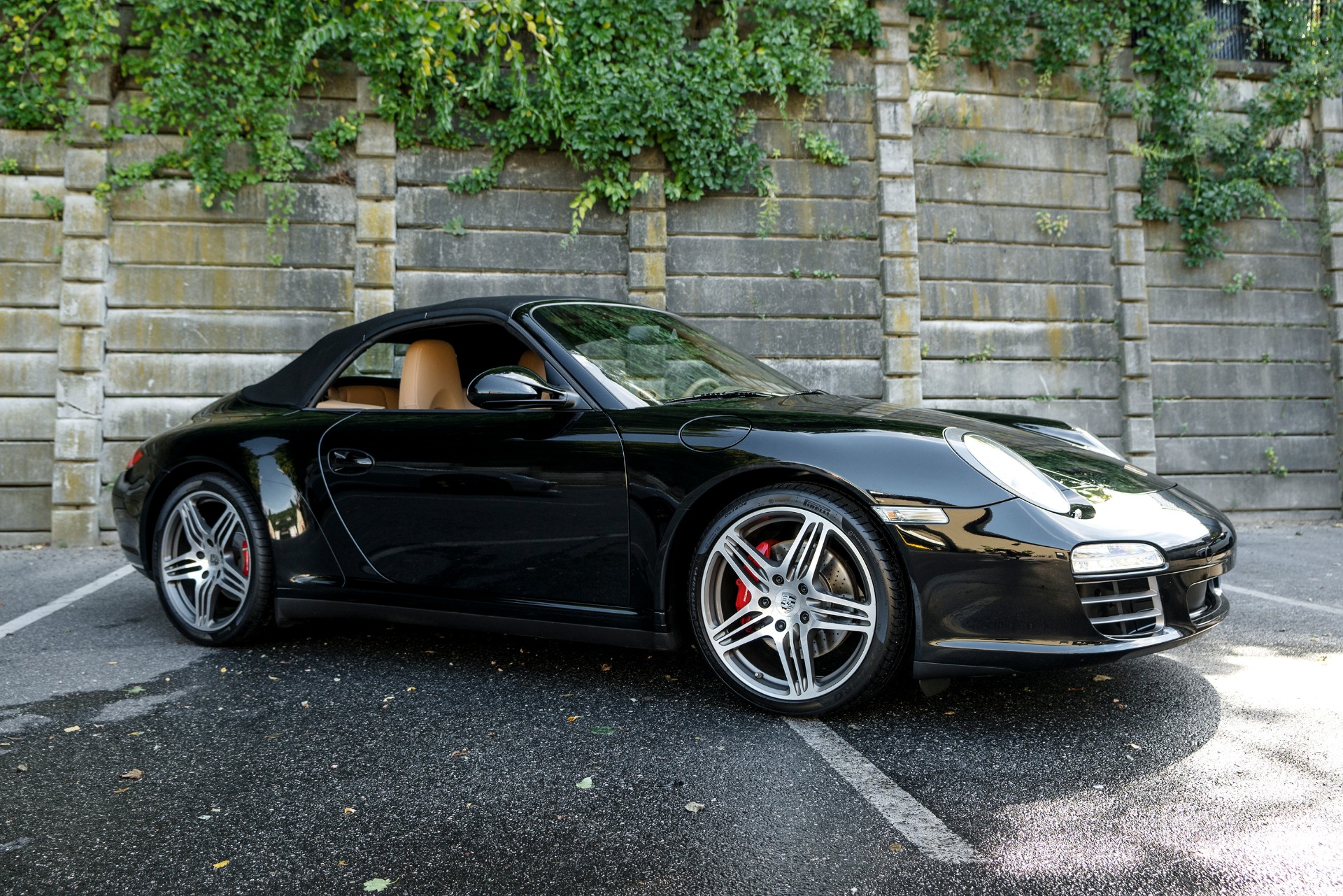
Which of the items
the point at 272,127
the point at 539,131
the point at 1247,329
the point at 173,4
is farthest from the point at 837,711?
the point at 1247,329

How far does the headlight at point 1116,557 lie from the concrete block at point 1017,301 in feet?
20.5

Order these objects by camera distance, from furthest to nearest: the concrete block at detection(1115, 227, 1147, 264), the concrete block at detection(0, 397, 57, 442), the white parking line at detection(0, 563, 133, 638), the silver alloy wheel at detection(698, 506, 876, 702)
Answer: the concrete block at detection(1115, 227, 1147, 264) → the concrete block at detection(0, 397, 57, 442) → the white parking line at detection(0, 563, 133, 638) → the silver alloy wheel at detection(698, 506, 876, 702)

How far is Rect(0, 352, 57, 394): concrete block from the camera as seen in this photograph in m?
7.39

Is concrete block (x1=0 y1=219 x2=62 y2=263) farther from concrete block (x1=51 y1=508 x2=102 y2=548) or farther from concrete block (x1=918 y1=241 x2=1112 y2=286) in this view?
concrete block (x1=918 y1=241 x2=1112 y2=286)

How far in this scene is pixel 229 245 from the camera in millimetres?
7586

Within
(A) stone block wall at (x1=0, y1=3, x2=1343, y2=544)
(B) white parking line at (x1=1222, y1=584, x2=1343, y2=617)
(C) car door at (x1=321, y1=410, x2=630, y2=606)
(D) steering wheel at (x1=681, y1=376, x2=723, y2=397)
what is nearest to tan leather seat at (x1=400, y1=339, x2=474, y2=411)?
(C) car door at (x1=321, y1=410, x2=630, y2=606)

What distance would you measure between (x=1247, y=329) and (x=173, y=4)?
1011 centimetres

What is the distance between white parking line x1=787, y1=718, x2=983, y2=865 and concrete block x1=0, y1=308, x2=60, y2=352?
291 inches

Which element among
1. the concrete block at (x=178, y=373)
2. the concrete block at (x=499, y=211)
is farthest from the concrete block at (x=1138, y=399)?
the concrete block at (x=178, y=373)

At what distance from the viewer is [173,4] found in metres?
7.24

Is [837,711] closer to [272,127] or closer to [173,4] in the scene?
[272,127]

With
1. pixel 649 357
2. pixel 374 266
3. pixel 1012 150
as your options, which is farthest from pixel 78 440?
pixel 1012 150

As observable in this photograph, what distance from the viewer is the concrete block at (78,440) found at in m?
7.27

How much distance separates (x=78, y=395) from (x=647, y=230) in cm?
481
